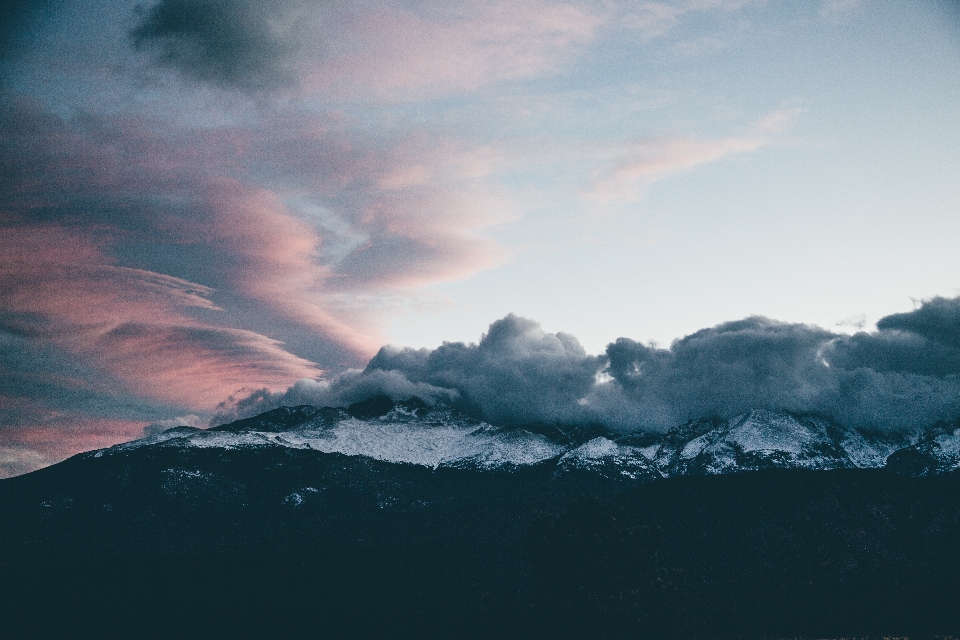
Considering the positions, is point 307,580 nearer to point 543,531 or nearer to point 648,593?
point 543,531

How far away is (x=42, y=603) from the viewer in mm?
180500

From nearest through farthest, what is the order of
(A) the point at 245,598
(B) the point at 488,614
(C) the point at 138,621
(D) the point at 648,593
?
(D) the point at 648,593 → (B) the point at 488,614 → (C) the point at 138,621 → (A) the point at 245,598

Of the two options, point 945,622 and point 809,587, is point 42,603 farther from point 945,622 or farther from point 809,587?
point 945,622

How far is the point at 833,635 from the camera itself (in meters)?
133

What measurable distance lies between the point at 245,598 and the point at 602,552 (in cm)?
9928

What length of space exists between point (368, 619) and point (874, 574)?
406 ft

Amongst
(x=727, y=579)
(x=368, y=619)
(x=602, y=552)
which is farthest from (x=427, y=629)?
(x=727, y=579)

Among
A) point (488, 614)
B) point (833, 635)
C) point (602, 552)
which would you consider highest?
point (602, 552)

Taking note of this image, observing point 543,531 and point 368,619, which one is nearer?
point 543,531

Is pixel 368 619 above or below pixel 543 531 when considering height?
below

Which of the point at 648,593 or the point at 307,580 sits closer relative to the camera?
the point at 648,593

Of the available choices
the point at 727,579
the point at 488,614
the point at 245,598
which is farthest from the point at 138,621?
the point at 727,579

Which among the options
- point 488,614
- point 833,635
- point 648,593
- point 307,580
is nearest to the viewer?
point 648,593

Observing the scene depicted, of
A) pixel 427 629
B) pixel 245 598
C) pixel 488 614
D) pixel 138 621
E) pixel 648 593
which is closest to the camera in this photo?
pixel 648 593
